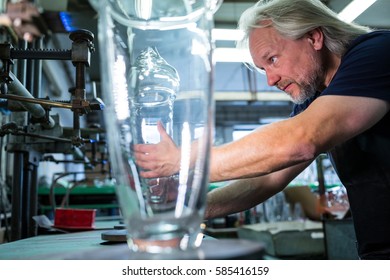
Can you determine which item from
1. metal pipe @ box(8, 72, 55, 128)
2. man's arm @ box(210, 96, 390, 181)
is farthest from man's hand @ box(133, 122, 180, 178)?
metal pipe @ box(8, 72, 55, 128)

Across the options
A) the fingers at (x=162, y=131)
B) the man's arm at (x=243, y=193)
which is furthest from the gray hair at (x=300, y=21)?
the fingers at (x=162, y=131)

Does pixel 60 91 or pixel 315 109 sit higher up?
pixel 60 91

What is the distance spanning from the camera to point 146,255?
0.84 ft

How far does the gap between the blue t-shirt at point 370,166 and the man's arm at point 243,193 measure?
10 cm

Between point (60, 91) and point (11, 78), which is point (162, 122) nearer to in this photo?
point (11, 78)

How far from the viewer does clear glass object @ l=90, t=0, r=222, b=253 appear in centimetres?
27

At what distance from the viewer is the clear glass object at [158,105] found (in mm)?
270

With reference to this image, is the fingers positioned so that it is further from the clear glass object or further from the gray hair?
the gray hair

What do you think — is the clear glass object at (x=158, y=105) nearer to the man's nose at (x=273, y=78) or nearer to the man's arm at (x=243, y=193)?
the man's arm at (x=243, y=193)

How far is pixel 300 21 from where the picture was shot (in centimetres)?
86

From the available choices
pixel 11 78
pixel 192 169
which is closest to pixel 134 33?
pixel 192 169

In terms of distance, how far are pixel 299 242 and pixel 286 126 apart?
149cm

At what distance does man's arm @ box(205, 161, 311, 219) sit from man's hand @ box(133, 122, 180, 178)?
416mm

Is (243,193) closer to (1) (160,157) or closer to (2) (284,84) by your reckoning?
(2) (284,84)
